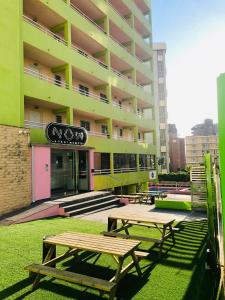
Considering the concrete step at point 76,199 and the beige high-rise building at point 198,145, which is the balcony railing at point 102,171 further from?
the beige high-rise building at point 198,145

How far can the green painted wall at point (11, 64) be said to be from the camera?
14469 mm

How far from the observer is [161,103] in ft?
210

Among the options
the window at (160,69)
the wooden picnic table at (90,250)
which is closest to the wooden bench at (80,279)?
the wooden picnic table at (90,250)

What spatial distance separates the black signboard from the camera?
15734mm

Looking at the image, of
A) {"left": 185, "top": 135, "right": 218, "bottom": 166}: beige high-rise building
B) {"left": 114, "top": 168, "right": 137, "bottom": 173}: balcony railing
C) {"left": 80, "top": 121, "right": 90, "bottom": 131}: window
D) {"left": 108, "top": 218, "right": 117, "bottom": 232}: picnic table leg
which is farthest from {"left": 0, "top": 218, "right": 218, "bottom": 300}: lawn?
{"left": 185, "top": 135, "right": 218, "bottom": 166}: beige high-rise building

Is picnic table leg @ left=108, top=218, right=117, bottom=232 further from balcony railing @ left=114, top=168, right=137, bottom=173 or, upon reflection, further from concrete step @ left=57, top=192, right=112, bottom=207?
balcony railing @ left=114, top=168, right=137, bottom=173

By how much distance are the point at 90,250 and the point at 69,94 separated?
16.5 meters

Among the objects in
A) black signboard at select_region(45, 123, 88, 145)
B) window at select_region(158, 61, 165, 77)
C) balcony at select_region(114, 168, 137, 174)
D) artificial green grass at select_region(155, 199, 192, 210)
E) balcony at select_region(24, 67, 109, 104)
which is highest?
window at select_region(158, 61, 165, 77)

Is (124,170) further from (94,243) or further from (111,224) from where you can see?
(94,243)

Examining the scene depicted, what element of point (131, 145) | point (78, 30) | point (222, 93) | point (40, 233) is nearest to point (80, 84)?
point (78, 30)

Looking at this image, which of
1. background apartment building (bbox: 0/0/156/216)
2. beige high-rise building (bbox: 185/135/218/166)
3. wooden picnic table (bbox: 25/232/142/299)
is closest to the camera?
wooden picnic table (bbox: 25/232/142/299)

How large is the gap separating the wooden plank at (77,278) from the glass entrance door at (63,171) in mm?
13725

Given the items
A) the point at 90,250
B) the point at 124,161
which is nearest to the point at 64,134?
the point at 90,250

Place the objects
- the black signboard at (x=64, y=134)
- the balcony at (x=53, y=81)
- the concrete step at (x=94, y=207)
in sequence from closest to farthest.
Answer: the concrete step at (x=94, y=207) < the black signboard at (x=64, y=134) < the balcony at (x=53, y=81)
